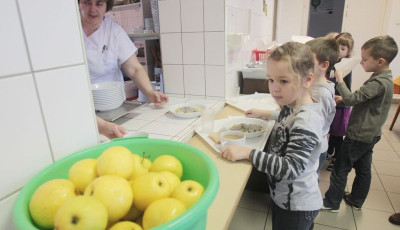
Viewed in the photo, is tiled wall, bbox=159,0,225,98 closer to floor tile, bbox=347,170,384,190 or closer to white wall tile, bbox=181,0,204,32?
white wall tile, bbox=181,0,204,32

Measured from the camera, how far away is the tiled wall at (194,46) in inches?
62.9

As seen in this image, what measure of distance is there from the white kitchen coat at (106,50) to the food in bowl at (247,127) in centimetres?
85

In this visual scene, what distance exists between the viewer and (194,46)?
1.68m

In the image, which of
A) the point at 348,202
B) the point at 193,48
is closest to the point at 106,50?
the point at 193,48

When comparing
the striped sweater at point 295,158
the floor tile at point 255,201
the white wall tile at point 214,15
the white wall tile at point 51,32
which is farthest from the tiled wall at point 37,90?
the floor tile at point 255,201

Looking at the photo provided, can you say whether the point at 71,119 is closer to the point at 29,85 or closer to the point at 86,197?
Answer: the point at 29,85

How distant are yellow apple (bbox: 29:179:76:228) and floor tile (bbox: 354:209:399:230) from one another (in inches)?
73.7

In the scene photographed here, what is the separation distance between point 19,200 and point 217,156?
2.34ft

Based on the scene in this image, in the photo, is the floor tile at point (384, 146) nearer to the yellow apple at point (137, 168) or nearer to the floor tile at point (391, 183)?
the floor tile at point (391, 183)

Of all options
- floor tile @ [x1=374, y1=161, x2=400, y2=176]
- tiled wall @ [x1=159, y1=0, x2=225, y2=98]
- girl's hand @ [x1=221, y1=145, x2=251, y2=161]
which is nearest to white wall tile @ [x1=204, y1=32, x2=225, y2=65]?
tiled wall @ [x1=159, y1=0, x2=225, y2=98]

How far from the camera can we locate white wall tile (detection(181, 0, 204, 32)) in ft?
5.24

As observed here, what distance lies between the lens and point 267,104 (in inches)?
66.3

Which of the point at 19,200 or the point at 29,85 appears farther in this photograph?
the point at 29,85

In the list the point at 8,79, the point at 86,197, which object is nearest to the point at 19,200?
the point at 86,197
